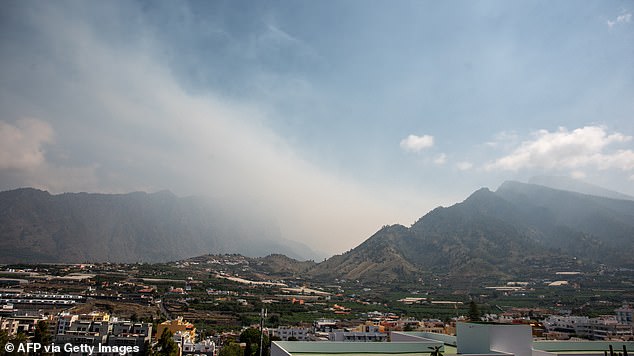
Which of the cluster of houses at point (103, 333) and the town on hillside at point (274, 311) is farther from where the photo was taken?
the cluster of houses at point (103, 333)

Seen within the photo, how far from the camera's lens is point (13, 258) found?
129 metres

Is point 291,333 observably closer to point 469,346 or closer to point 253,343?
point 253,343

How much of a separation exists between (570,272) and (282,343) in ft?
297

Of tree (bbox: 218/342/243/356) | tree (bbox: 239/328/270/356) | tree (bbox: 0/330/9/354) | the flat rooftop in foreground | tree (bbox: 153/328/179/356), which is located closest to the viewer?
the flat rooftop in foreground

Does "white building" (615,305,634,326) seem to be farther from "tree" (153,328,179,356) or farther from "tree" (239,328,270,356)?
"tree" (153,328,179,356)

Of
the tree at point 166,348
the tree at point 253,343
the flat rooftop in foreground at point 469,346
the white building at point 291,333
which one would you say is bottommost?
the white building at point 291,333

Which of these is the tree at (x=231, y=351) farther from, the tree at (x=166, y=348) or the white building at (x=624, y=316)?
the white building at (x=624, y=316)

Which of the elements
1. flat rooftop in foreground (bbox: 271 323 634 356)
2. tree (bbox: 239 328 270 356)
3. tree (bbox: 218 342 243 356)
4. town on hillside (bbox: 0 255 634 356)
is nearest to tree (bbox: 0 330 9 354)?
town on hillside (bbox: 0 255 634 356)

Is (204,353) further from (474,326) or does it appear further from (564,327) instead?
(564,327)

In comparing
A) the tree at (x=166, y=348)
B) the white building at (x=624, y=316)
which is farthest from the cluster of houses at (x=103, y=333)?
the white building at (x=624, y=316)

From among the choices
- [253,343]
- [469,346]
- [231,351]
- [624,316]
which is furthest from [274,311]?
[469,346]

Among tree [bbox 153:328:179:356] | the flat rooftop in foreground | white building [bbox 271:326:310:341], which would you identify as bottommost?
white building [bbox 271:326:310:341]

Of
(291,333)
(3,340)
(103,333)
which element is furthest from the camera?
(291,333)

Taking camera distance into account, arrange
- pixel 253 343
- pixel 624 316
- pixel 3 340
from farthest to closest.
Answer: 1. pixel 624 316
2. pixel 253 343
3. pixel 3 340
